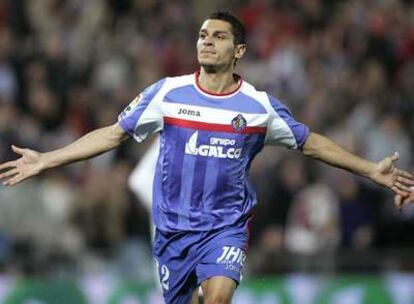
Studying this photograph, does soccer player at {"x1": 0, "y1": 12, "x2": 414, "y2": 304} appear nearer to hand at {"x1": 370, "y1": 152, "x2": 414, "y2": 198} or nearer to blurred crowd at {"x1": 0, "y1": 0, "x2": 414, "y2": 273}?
hand at {"x1": 370, "y1": 152, "x2": 414, "y2": 198}

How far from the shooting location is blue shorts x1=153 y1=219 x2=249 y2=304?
9.88 m

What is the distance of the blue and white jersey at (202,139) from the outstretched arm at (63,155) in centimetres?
12

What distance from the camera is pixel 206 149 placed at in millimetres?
9875

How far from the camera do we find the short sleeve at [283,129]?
1005 centimetres

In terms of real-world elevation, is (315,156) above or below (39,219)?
above

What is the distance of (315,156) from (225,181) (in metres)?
0.69

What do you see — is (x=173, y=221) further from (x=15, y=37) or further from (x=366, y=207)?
(x=15, y=37)

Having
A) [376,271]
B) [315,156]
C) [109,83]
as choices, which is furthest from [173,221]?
[109,83]

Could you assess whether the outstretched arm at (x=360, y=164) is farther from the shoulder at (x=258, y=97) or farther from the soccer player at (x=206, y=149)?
the shoulder at (x=258, y=97)

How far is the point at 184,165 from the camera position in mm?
9930

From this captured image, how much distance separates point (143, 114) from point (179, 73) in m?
7.86

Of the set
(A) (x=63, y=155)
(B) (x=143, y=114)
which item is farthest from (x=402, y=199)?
(A) (x=63, y=155)

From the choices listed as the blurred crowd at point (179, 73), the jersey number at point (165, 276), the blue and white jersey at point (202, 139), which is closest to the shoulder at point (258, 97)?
the blue and white jersey at point (202, 139)

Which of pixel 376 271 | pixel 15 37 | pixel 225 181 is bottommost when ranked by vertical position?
pixel 376 271
